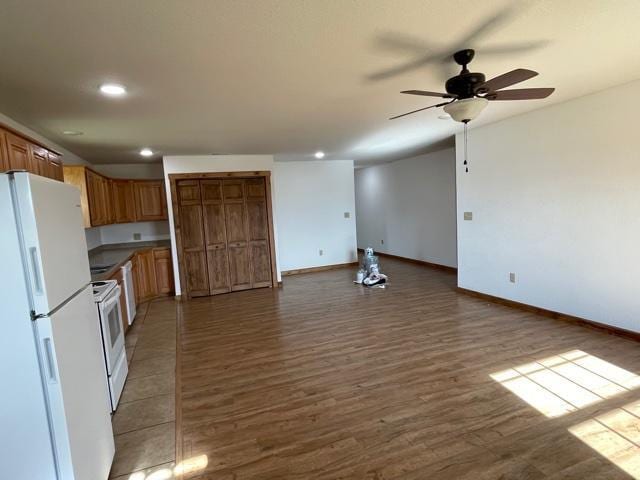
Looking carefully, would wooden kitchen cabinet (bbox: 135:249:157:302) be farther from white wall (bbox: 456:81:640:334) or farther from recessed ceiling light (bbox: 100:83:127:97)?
white wall (bbox: 456:81:640:334)

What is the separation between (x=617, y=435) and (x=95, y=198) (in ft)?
18.7

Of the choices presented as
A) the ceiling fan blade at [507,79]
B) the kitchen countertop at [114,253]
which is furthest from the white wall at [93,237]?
the ceiling fan blade at [507,79]

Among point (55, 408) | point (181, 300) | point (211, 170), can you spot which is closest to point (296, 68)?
point (55, 408)

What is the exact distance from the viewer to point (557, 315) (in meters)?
4.03

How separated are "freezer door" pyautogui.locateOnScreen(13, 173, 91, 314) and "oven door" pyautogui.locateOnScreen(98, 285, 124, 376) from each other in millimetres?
978

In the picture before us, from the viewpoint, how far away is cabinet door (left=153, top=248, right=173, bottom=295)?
583 centimetres

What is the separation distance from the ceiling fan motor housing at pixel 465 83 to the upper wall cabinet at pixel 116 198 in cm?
421

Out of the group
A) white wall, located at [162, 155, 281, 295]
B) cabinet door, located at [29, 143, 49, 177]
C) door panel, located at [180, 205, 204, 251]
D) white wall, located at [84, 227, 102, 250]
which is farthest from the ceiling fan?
white wall, located at [84, 227, 102, 250]

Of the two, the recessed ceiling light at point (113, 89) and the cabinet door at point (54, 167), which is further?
the cabinet door at point (54, 167)

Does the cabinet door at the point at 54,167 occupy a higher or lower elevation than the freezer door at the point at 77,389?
Result: higher

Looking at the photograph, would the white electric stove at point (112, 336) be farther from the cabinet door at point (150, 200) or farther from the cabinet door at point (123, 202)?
the cabinet door at point (150, 200)

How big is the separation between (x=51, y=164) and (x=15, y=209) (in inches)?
92.5

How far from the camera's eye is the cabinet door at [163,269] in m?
5.83

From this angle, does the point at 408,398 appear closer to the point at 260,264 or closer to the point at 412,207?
the point at 260,264
